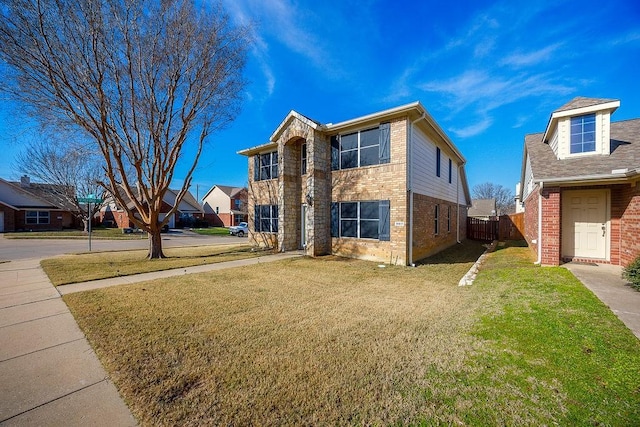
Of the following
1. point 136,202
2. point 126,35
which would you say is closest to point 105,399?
point 136,202

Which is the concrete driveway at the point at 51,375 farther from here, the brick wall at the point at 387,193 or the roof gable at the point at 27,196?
the roof gable at the point at 27,196

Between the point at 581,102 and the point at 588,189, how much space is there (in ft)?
10.2

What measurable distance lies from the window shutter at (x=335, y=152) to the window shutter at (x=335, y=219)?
5.32 feet

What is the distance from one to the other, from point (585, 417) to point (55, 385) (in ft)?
16.2

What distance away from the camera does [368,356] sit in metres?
3.18

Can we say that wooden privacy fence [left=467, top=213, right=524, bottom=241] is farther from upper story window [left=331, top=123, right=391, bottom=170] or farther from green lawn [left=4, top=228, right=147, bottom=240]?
green lawn [left=4, top=228, right=147, bottom=240]

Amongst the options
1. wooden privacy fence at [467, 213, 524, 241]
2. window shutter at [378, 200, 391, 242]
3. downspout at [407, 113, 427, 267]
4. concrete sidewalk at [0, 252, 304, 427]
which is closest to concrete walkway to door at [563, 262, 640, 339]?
downspout at [407, 113, 427, 267]

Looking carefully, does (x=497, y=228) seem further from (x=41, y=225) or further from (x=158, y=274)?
(x=41, y=225)

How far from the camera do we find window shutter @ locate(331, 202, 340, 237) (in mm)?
11281

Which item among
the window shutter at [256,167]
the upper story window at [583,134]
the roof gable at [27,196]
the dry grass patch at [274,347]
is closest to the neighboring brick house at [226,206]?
the roof gable at [27,196]

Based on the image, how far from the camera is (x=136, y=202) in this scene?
11.2 metres

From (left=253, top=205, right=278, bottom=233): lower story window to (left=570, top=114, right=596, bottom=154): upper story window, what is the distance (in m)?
12.2

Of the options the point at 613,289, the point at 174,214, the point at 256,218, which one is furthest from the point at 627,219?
the point at 174,214

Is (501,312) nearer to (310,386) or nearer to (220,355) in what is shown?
(310,386)
